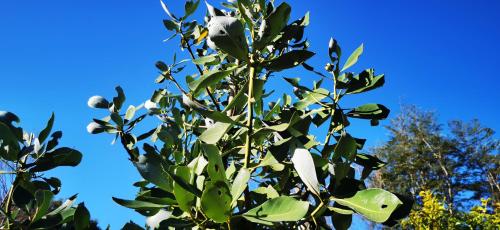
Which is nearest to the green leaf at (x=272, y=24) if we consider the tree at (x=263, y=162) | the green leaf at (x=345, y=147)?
the tree at (x=263, y=162)

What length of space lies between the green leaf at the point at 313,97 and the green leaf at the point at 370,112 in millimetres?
70

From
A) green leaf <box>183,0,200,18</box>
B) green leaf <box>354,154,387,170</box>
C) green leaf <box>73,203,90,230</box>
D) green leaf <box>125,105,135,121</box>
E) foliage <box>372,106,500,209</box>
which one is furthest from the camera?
foliage <box>372,106,500,209</box>

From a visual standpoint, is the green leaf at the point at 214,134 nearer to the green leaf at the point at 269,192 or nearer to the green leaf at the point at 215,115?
the green leaf at the point at 215,115

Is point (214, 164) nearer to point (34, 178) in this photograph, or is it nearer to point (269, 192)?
point (269, 192)

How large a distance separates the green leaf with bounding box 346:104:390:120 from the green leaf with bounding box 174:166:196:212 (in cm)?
44

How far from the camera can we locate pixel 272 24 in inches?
28.9

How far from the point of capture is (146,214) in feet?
2.59

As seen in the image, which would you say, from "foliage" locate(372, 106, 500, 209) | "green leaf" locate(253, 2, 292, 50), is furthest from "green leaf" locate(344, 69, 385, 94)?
"foliage" locate(372, 106, 500, 209)

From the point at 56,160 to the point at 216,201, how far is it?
47 centimetres

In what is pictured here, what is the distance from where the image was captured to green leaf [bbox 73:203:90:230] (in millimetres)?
715

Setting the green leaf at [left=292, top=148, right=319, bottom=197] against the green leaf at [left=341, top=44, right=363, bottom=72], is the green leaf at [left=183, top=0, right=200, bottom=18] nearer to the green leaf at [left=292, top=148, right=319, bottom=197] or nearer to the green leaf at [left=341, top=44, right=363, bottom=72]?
the green leaf at [left=341, top=44, right=363, bottom=72]

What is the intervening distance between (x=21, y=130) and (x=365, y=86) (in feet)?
2.43

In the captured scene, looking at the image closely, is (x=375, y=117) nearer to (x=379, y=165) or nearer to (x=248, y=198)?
(x=379, y=165)

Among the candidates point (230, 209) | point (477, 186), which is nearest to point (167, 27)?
point (230, 209)
